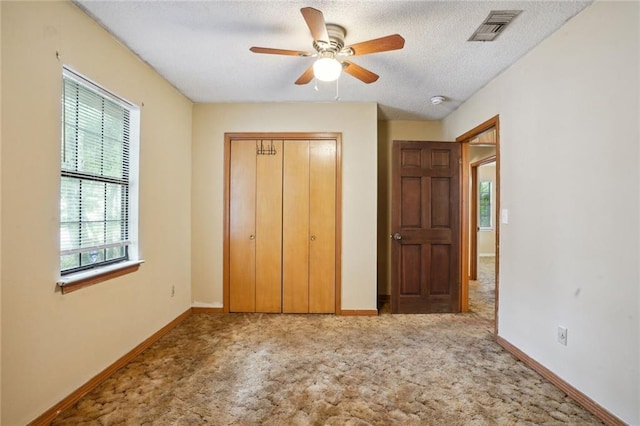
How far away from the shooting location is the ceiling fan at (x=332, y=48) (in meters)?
1.70

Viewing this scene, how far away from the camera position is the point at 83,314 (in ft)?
6.30

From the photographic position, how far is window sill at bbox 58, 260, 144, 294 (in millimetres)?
1772

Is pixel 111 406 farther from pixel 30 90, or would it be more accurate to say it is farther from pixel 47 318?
pixel 30 90

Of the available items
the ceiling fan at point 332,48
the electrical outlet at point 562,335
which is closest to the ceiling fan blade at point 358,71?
the ceiling fan at point 332,48

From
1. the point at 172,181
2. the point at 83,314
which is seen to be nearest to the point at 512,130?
the point at 172,181

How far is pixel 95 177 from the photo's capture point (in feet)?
6.83

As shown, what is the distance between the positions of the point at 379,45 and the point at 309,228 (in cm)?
210

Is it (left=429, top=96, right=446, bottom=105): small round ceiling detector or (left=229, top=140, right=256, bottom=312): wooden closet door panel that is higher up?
(left=429, top=96, right=446, bottom=105): small round ceiling detector

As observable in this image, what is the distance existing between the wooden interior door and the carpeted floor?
54 centimetres

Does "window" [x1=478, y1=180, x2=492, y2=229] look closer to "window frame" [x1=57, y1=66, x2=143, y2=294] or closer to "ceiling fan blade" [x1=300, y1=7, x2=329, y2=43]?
"ceiling fan blade" [x1=300, y1=7, x2=329, y2=43]

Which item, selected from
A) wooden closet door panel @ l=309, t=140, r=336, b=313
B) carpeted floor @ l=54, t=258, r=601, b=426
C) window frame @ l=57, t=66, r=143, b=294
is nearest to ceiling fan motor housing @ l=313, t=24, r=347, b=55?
wooden closet door panel @ l=309, t=140, r=336, b=313

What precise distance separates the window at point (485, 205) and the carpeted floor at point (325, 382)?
5512 millimetres

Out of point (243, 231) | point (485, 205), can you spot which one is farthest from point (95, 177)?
point (485, 205)

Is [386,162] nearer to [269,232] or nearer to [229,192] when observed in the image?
[269,232]
